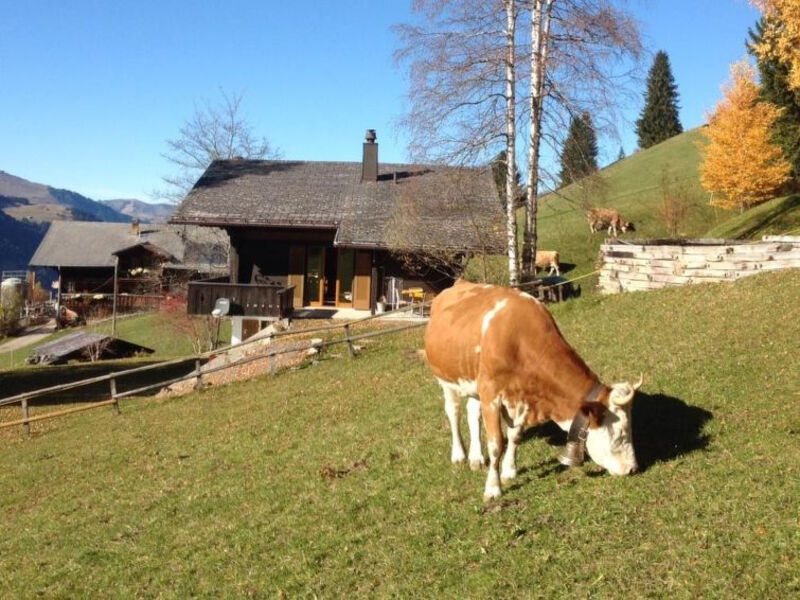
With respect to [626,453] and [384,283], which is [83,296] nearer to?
[384,283]

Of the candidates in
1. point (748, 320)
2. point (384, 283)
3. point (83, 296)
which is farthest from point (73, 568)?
point (83, 296)

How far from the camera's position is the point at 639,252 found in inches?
640

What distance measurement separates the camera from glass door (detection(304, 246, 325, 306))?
26.8 meters

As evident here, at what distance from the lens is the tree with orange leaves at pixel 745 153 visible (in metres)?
35.1

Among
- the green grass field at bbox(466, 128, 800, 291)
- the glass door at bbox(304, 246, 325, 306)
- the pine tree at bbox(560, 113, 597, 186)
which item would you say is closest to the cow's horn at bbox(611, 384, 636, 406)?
the pine tree at bbox(560, 113, 597, 186)

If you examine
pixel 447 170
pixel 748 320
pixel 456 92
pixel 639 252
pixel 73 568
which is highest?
pixel 456 92

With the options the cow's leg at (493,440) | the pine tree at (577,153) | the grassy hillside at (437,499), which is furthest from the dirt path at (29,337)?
the cow's leg at (493,440)

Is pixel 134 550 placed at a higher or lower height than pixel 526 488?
lower

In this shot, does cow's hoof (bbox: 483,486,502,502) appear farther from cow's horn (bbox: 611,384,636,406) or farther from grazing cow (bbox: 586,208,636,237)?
grazing cow (bbox: 586,208,636,237)

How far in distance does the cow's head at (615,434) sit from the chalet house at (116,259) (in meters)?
43.4

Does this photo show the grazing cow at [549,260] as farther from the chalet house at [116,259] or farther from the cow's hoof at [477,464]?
the chalet house at [116,259]

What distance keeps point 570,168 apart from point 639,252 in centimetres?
290

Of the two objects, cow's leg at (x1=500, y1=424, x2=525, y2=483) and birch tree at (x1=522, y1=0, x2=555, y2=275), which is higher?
birch tree at (x1=522, y1=0, x2=555, y2=275)

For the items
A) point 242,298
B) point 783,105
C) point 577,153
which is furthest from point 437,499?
point 783,105
